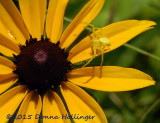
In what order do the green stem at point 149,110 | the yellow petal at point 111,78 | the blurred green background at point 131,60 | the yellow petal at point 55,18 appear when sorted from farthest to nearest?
the blurred green background at point 131,60 < the green stem at point 149,110 < the yellow petal at point 55,18 < the yellow petal at point 111,78

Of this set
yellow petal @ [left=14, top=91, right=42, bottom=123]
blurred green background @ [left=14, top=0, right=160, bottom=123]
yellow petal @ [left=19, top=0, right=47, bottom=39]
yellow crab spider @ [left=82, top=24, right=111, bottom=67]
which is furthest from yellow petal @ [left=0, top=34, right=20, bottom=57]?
blurred green background @ [left=14, top=0, right=160, bottom=123]

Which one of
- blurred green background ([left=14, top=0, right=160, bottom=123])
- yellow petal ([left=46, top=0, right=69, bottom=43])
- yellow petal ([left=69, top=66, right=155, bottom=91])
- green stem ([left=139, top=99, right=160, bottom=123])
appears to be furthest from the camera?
blurred green background ([left=14, top=0, right=160, bottom=123])

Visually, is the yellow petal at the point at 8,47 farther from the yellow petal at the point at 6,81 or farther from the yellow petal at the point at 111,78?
the yellow petal at the point at 111,78

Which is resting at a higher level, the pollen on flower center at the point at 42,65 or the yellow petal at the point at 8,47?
the yellow petal at the point at 8,47

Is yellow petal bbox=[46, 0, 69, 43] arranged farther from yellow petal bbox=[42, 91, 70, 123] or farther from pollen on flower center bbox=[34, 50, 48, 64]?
yellow petal bbox=[42, 91, 70, 123]

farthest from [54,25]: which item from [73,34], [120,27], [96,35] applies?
[120,27]

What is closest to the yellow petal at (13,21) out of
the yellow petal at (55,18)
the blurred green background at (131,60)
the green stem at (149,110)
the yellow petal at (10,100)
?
the yellow petal at (55,18)

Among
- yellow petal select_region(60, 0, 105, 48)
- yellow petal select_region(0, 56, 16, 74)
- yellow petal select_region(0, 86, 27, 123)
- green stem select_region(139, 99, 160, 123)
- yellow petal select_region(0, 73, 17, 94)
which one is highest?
yellow petal select_region(60, 0, 105, 48)
